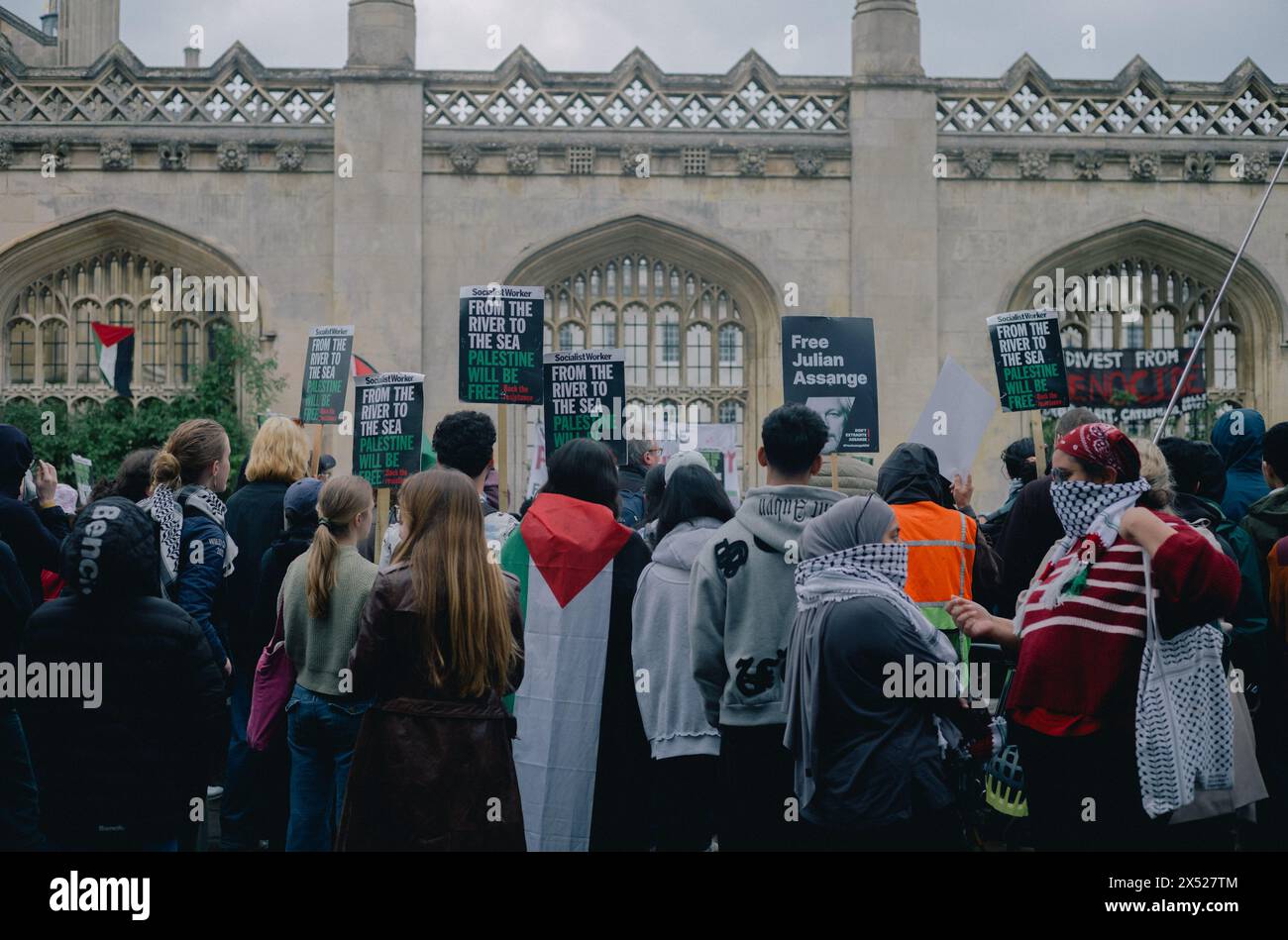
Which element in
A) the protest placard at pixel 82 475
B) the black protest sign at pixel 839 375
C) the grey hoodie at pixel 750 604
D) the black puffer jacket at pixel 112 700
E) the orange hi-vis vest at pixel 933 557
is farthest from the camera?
the protest placard at pixel 82 475

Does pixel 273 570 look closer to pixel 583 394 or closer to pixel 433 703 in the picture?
pixel 433 703

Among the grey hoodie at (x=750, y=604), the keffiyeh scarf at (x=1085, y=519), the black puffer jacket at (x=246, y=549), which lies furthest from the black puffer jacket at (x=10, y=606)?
the keffiyeh scarf at (x=1085, y=519)

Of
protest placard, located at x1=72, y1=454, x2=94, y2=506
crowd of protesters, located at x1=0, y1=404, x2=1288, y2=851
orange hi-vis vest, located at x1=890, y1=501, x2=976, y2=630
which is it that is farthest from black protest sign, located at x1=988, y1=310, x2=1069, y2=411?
protest placard, located at x1=72, y1=454, x2=94, y2=506

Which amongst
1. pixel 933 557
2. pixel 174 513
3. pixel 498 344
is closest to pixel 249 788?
pixel 174 513

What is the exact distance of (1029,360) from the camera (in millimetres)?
8672

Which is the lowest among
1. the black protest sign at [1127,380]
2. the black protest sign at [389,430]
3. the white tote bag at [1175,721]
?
the white tote bag at [1175,721]

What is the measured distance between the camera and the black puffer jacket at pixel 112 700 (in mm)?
4039

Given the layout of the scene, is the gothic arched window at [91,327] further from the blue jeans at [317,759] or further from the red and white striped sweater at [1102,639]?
the red and white striped sweater at [1102,639]

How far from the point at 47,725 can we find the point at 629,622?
2059 mm

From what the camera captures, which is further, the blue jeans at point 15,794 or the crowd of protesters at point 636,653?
the blue jeans at point 15,794

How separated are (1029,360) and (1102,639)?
4.98m

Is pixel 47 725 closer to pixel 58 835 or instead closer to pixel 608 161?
pixel 58 835

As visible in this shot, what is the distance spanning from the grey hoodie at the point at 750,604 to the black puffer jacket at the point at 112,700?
1668 mm

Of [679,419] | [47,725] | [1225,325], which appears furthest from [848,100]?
[47,725]
